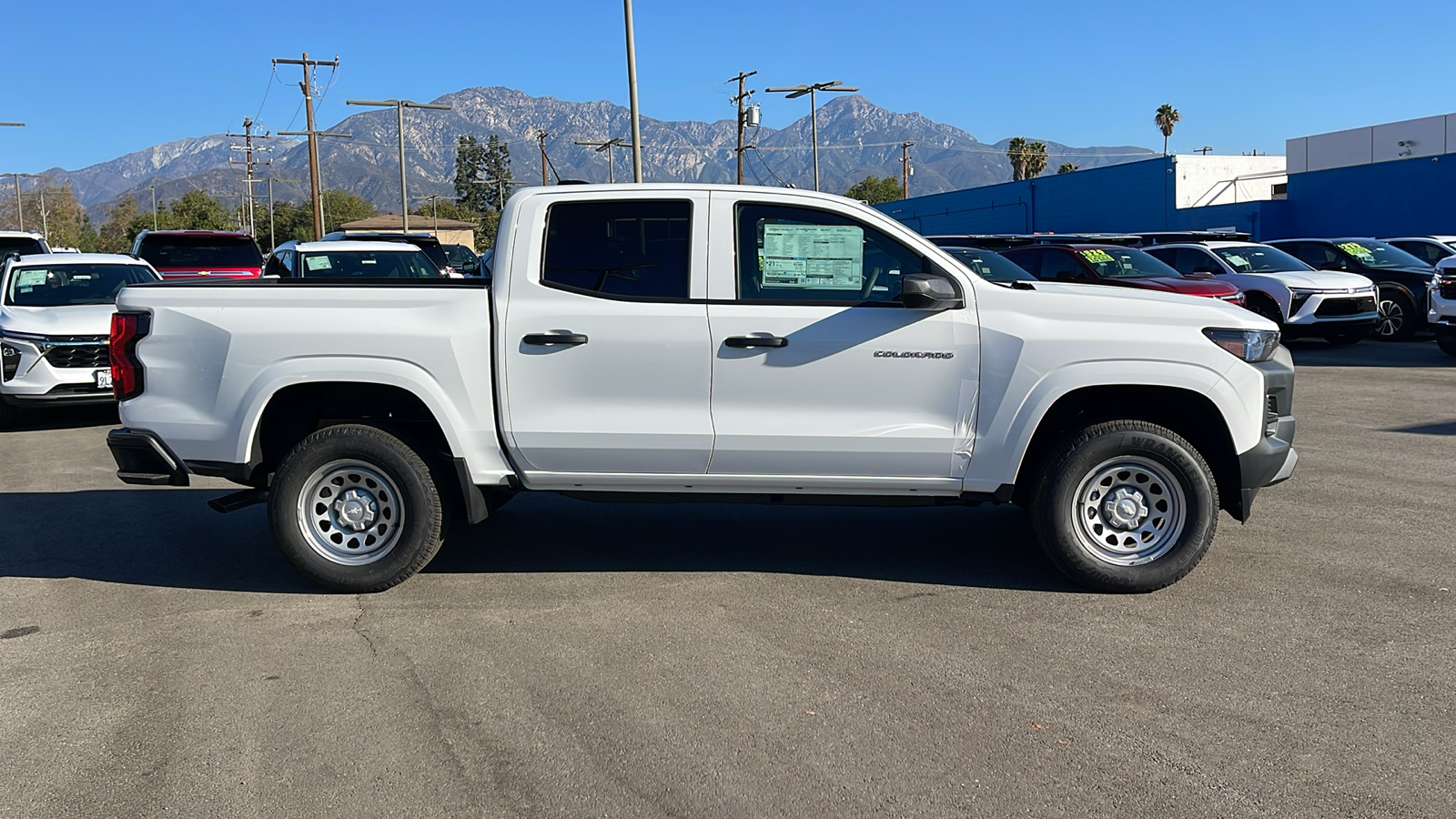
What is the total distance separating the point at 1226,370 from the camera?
5656 millimetres

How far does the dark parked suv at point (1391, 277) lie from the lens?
18.9 meters

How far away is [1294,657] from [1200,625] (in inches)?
19.3

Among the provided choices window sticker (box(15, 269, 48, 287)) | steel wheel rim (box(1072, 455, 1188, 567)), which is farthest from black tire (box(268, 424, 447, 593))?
window sticker (box(15, 269, 48, 287))

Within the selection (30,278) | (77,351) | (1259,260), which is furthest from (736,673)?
(1259,260)

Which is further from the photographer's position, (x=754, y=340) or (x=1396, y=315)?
(x=1396, y=315)

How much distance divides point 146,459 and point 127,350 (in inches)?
21.4

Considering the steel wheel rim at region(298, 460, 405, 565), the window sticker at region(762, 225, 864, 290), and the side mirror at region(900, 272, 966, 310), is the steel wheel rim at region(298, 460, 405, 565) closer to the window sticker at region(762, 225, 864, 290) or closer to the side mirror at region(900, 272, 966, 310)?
the window sticker at region(762, 225, 864, 290)

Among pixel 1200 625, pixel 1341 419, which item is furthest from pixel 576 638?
pixel 1341 419

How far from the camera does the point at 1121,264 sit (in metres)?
15.9

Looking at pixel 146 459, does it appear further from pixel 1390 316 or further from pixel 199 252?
pixel 1390 316

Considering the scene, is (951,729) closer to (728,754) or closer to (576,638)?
(728,754)

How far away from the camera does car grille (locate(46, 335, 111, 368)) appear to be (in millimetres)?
11500

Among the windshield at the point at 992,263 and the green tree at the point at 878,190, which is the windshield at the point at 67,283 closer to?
the windshield at the point at 992,263

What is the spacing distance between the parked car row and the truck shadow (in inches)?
345
